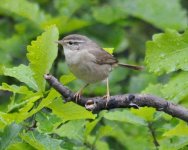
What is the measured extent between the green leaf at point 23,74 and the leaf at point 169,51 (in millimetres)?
502

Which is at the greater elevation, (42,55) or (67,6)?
(42,55)

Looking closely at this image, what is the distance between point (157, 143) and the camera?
3395mm

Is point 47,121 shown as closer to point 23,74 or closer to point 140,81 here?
point 23,74

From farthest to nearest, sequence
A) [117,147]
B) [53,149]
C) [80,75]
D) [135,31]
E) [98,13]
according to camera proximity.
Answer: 1. [135,31]
2. [98,13]
3. [117,147]
4. [80,75]
5. [53,149]

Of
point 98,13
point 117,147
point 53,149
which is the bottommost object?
point 117,147

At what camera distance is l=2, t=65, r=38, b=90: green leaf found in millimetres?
2762

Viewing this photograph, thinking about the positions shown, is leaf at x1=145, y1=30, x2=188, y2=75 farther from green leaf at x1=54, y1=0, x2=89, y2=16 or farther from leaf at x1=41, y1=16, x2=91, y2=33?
green leaf at x1=54, y1=0, x2=89, y2=16

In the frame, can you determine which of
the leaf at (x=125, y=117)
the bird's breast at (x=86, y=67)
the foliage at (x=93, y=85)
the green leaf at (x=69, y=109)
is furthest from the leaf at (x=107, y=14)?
the green leaf at (x=69, y=109)

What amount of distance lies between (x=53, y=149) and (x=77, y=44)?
2274 millimetres

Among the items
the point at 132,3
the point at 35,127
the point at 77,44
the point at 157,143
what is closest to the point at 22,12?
the point at 77,44

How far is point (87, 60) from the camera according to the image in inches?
181

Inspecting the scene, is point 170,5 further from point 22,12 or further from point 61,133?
point 61,133

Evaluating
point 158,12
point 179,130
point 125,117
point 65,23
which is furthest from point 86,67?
point 179,130

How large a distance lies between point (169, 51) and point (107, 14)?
11.0ft
